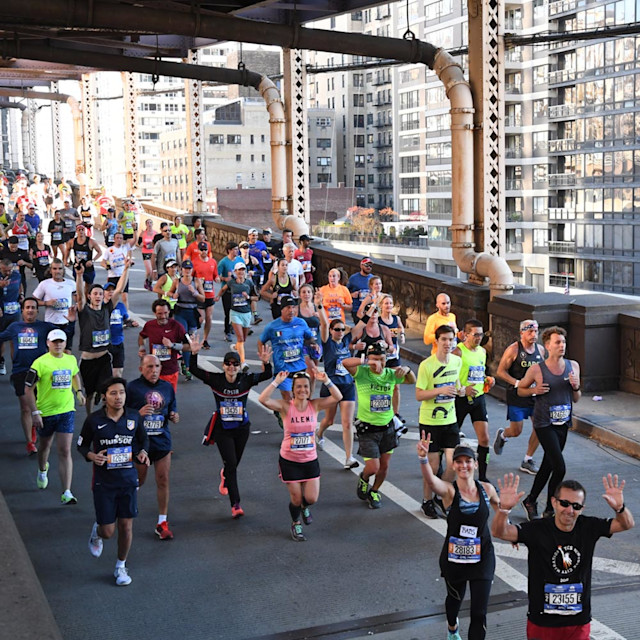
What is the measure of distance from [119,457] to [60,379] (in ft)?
8.32

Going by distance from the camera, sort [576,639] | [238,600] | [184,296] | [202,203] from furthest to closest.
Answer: [202,203]
[184,296]
[238,600]
[576,639]

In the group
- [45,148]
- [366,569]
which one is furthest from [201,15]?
[45,148]

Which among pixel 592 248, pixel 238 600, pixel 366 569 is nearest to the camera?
pixel 238 600

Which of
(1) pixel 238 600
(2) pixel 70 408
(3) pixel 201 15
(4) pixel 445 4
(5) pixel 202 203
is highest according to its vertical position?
(4) pixel 445 4

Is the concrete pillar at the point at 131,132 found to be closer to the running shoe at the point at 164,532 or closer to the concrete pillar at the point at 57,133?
the concrete pillar at the point at 57,133

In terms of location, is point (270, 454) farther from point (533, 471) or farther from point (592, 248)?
point (592, 248)

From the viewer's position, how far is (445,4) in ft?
265

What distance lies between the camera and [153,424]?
10.2m

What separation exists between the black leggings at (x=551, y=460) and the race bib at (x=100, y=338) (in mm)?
6104

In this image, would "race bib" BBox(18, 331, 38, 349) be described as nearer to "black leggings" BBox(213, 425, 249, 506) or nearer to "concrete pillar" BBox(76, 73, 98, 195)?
"black leggings" BBox(213, 425, 249, 506)

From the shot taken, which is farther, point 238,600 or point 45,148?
point 45,148

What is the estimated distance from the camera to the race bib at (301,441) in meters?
10.2

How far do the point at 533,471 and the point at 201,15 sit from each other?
13.4 metres

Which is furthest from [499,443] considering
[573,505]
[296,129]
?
[296,129]
